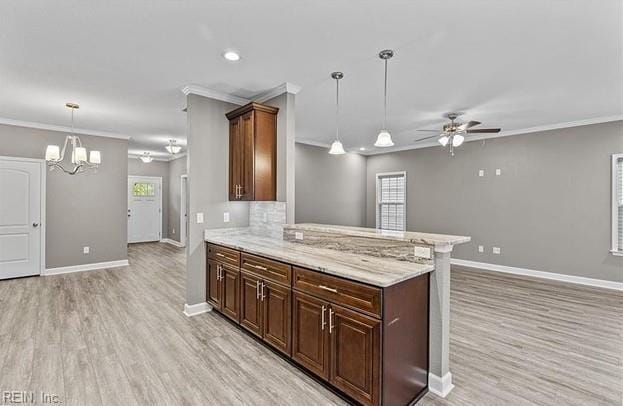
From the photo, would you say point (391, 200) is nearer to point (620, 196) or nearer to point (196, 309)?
point (620, 196)

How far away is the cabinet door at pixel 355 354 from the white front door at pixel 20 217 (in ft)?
19.7

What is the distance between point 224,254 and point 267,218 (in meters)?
0.73

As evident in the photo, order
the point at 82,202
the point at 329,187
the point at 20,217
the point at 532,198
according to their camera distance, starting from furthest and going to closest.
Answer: the point at 329,187 < the point at 82,202 < the point at 532,198 < the point at 20,217

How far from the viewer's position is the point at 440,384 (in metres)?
2.23

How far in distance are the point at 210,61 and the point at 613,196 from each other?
6255 mm

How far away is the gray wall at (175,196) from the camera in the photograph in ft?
29.4

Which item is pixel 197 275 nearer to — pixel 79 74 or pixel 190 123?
pixel 190 123

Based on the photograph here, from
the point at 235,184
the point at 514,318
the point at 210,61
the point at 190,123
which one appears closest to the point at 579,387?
the point at 514,318

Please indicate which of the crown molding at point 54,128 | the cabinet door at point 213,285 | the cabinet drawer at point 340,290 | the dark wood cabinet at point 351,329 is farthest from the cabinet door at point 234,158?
the crown molding at point 54,128

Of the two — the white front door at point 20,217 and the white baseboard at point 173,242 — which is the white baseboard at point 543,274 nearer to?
the white baseboard at point 173,242

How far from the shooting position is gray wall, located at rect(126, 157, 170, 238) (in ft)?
29.8

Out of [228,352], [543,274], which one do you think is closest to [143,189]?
[228,352]

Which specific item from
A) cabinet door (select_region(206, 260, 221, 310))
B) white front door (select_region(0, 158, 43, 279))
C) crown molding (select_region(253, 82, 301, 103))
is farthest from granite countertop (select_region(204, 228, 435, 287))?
white front door (select_region(0, 158, 43, 279))

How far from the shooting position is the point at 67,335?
3127 mm
